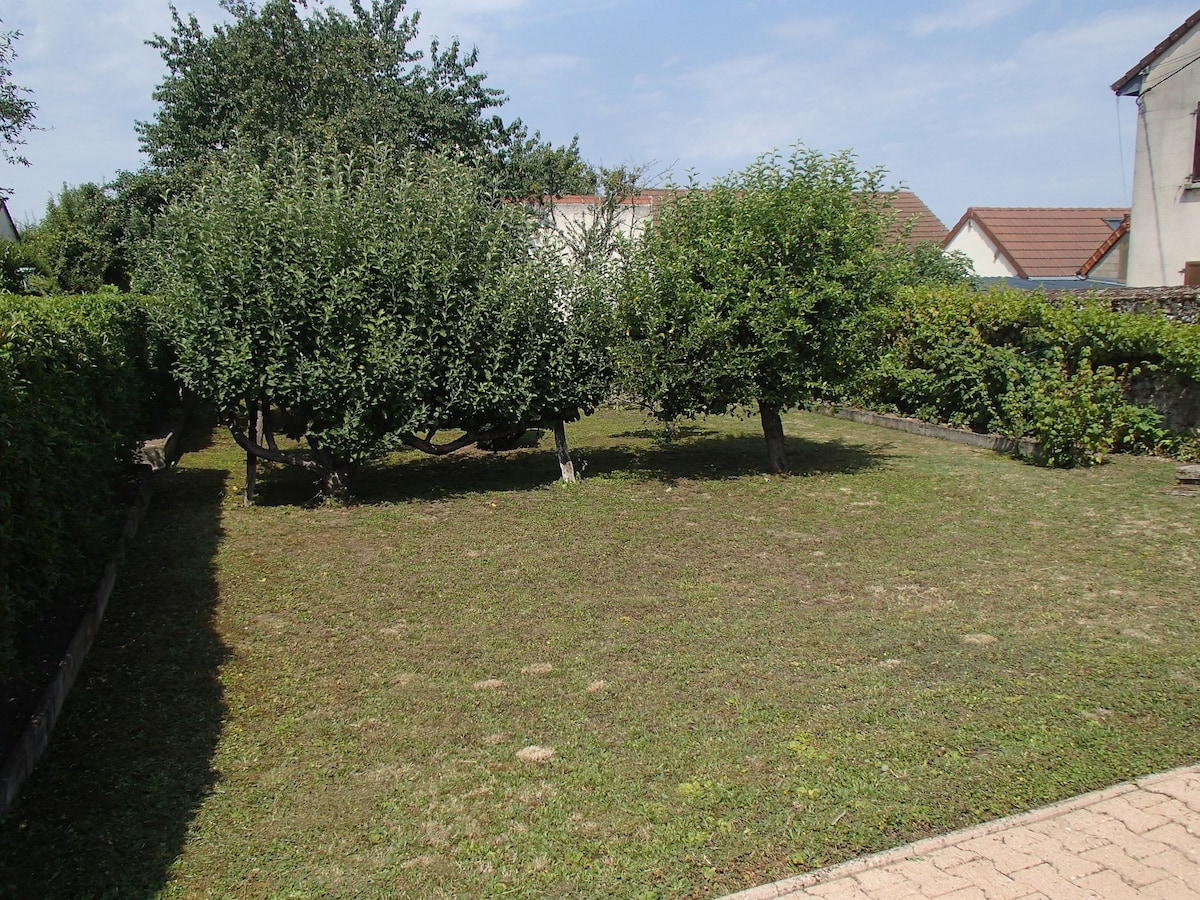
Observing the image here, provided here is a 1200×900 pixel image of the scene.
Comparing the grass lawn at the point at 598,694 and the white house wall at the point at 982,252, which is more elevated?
the white house wall at the point at 982,252

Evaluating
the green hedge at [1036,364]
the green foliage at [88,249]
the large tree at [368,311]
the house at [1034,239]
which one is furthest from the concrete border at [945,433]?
the green foliage at [88,249]

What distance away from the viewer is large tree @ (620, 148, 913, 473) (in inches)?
382

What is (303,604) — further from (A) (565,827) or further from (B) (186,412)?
(B) (186,412)

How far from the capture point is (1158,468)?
1033 cm

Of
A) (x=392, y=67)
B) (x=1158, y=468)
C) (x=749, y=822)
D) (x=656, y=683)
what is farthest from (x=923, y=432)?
(x=392, y=67)

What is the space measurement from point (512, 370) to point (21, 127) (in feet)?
74.9

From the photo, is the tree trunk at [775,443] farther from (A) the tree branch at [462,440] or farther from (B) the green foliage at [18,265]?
(B) the green foliage at [18,265]

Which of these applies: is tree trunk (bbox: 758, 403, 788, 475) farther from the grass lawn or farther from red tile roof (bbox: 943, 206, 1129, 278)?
red tile roof (bbox: 943, 206, 1129, 278)

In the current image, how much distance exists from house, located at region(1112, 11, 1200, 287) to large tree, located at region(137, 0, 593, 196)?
1259 cm

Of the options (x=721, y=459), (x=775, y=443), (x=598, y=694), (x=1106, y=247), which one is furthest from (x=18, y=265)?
(x=1106, y=247)

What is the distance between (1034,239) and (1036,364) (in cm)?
2022

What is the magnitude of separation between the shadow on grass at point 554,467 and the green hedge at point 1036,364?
1249 millimetres

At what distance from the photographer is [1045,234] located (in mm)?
30156

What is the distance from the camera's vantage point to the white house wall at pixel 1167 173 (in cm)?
1777
